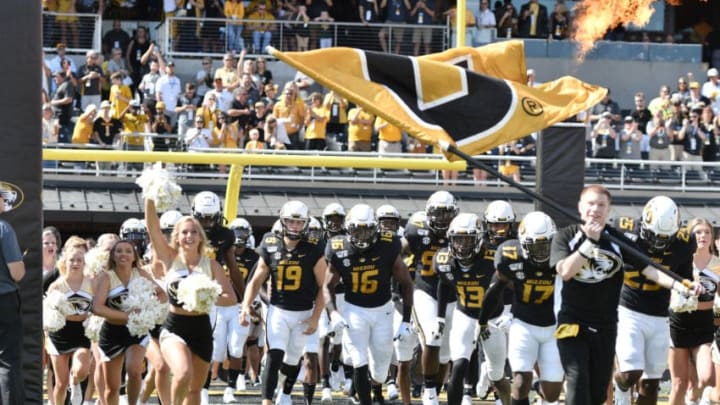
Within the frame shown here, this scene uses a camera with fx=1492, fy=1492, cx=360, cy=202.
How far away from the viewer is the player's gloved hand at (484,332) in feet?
40.3

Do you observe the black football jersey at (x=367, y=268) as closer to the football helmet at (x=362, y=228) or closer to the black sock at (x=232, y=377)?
the football helmet at (x=362, y=228)

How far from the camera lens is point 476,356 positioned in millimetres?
14070

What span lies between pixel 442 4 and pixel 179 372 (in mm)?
15555

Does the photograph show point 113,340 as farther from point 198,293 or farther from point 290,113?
point 290,113

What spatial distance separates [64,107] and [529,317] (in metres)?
11.5

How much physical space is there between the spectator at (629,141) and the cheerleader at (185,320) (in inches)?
493

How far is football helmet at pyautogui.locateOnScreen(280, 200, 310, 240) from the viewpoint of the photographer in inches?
507

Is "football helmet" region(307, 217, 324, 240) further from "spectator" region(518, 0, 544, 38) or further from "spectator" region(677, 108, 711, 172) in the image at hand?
"spectator" region(518, 0, 544, 38)

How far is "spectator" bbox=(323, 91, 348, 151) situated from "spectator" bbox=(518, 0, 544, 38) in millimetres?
5066

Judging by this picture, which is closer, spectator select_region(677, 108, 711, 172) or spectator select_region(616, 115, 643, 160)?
spectator select_region(677, 108, 711, 172)

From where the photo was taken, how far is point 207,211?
1341cm

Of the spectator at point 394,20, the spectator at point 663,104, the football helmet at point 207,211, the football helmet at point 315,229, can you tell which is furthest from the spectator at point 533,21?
the football helmet at point 207,211

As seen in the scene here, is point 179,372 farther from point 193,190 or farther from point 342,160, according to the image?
point 193,190

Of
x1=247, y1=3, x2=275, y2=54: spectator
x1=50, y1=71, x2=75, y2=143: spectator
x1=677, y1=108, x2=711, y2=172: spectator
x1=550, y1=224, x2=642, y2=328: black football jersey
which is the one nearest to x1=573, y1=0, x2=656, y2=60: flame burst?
x1=677, y1=108, x2=711, y2=172: spectator
